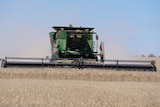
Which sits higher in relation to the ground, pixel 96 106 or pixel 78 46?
pixel 78 46

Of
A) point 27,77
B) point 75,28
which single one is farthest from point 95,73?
point 75,28

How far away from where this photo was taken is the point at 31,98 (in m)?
9.58

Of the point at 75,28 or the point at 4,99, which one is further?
the point at 75,28

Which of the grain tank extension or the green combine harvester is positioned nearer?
the green combine harvester

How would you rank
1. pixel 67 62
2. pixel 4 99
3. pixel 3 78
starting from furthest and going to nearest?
pixel 67 62, pixel 3 78, pixel 4 99

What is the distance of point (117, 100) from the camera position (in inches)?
381

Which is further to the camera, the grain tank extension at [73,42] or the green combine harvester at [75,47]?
the grain tank extension at [73,42]

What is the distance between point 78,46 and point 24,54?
9604 mm

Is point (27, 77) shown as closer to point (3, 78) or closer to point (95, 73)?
point (3, 78)

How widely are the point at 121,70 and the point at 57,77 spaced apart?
2776 millimetres

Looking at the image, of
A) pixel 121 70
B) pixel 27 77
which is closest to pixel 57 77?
pixel 27 77

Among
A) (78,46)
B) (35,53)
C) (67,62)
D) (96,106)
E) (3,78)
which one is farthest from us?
(35,53)

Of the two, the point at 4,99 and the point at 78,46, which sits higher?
the point at 78,46

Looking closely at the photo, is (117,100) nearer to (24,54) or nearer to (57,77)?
(57,77)
